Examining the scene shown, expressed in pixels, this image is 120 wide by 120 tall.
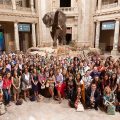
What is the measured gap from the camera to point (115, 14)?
821 inches

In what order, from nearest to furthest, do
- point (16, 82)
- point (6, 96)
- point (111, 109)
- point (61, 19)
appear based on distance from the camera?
point (111, 109) < point (6, 96) < point (16, 82) < point (61, 19)

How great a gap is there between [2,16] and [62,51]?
11.6 meters

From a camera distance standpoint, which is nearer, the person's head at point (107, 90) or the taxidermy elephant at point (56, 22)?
the person's head at point (107, 90)

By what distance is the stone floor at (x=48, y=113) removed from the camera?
6.08 meters

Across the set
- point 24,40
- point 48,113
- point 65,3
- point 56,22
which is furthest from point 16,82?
point 65,3

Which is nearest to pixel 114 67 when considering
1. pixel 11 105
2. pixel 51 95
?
pixel 51 95

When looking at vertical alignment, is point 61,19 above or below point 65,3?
below

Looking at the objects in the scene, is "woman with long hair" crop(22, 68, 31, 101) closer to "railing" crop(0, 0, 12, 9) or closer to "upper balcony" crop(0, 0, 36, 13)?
"upper balcony" crop(0, 0, 36, 13)

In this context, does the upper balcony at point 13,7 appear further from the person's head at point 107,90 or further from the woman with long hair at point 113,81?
the person's head at point 107,90

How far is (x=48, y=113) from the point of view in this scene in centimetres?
641

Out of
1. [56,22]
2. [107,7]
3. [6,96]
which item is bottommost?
[6,96]

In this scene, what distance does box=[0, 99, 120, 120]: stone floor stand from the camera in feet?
20.0

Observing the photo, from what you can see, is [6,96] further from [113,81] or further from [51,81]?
[113,81]

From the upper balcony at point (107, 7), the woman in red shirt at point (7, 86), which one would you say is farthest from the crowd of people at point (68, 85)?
the upper balcony at point (107, 7)
